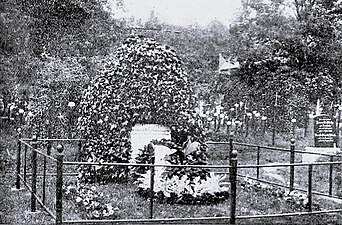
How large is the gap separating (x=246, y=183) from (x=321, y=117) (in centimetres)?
439

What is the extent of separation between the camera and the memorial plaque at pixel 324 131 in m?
14.8

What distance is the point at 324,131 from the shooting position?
1480 cm

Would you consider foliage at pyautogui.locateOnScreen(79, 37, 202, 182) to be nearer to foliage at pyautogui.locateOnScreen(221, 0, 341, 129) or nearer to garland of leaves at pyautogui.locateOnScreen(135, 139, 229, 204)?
garland of leaves at pyautogui.locateOnScreen(135, 139, 229, 204)

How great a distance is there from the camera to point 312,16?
67.6ft

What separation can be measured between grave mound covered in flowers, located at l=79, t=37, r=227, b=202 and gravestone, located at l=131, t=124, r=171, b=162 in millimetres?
88

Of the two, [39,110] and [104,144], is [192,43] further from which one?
[104,144]

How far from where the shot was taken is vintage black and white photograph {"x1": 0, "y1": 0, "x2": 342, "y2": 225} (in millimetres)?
9070

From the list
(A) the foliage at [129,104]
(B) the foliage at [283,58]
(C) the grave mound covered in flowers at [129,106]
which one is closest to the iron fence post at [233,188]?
(C) the grave mound covered in flowers at [129,106]

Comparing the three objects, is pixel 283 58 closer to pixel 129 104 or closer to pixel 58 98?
pixel 58 98

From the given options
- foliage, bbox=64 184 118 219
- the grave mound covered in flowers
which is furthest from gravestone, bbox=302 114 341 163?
foliage, bbox=64 184 118 219

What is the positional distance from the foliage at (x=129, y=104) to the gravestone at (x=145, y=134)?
0.32 feet

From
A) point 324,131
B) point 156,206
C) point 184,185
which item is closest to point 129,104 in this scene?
point 184,185

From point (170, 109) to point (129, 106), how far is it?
86 cm

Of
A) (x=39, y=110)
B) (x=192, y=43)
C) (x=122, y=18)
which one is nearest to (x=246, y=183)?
(x=39, y=110)
